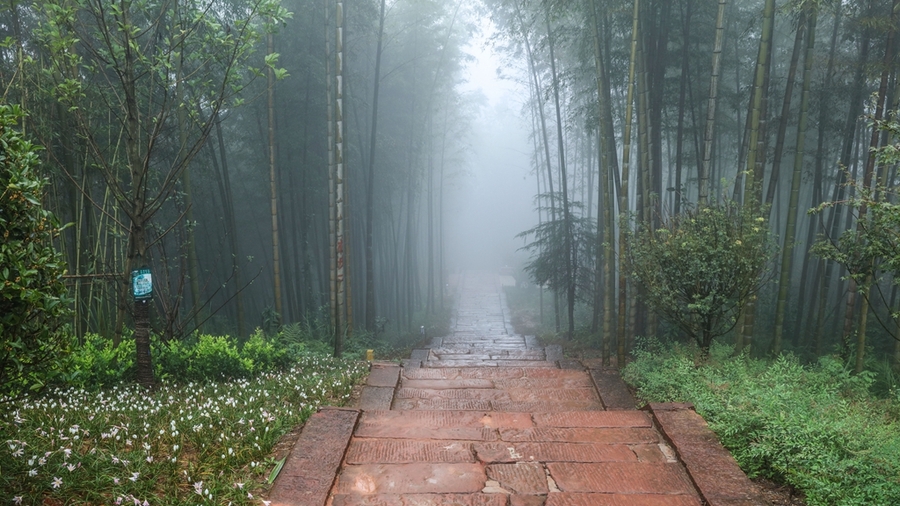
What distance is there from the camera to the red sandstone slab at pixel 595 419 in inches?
137

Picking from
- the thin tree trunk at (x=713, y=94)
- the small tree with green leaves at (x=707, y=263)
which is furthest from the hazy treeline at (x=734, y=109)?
the small tree with green leaves at (x=707, y=263)

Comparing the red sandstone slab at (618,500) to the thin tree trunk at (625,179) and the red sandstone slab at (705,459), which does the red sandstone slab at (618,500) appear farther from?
the thin tree trunk at (625,179)

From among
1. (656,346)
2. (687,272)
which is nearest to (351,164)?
(656,346)

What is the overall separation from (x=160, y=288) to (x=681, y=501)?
14.1 ft

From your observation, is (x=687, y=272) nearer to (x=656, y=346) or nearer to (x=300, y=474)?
(x=656, y=346)

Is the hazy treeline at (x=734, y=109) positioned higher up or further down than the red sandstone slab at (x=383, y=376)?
higher up

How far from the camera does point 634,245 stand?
16.7 feet

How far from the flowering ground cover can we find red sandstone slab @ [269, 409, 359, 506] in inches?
4.2

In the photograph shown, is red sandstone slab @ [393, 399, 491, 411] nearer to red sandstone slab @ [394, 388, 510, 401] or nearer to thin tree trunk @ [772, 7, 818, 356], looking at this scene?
red sandstone slab @ [394, 388, 510, 401]

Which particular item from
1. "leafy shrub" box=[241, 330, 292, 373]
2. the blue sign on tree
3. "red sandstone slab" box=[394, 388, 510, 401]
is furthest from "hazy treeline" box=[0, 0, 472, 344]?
"red sandstone slab" box=[394, 388, 510, 401]

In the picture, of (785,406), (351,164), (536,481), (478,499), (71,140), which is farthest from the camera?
(351,164)

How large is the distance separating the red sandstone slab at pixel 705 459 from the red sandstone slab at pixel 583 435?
13 cm

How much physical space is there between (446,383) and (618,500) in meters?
2.47

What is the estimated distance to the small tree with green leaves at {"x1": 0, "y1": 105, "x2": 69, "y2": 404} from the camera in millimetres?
2119
